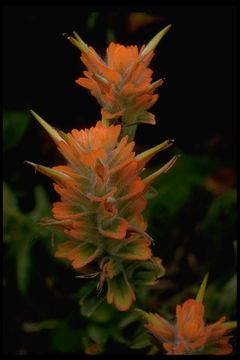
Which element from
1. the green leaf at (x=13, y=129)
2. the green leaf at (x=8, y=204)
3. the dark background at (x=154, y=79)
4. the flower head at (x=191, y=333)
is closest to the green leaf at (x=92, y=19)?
the dark background at (x=154, y=79)

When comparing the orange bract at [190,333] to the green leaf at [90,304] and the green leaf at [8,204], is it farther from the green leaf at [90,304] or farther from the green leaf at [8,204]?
the green leaf at [8,204]

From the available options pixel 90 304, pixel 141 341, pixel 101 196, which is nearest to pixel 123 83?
pixel 101 196

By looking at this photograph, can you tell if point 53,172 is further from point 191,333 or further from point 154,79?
point 154,79

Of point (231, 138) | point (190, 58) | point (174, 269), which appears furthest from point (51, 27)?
point (174, 269)

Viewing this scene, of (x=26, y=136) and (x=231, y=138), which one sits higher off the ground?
(x=26, y=136)

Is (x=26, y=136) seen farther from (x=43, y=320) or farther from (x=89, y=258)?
(x=89, y=258)

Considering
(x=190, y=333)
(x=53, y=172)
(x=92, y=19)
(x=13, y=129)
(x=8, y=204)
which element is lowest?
(x=190, y=333)

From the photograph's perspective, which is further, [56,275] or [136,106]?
[56,275]
